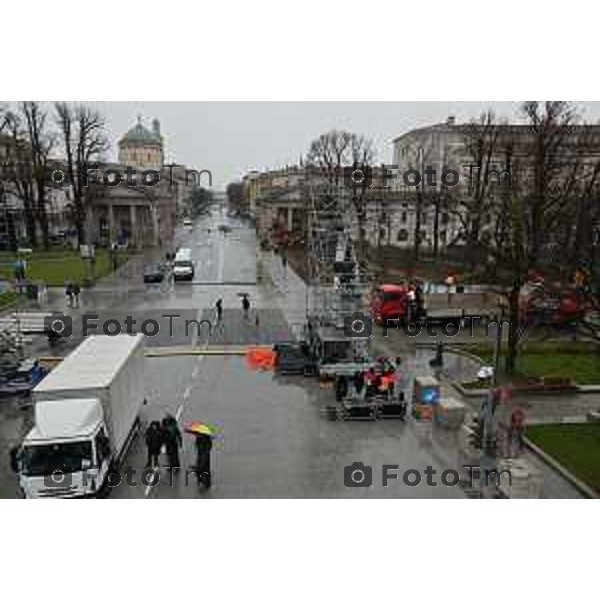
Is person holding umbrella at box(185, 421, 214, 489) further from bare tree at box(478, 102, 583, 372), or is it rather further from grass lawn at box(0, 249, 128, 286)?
grass lawn at box(0, 249, 128, 286)

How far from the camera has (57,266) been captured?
5003 centimetres

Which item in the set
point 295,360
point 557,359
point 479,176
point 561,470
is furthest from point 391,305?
point 479,176

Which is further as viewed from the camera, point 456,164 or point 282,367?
point 456,164

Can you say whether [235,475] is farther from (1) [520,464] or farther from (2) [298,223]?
(2) [298,223]

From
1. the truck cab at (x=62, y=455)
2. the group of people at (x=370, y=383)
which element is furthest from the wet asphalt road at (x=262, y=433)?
the truck cab at (x=62, y=455)

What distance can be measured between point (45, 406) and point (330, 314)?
36.3ft

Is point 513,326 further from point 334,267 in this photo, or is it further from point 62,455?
point 62,455

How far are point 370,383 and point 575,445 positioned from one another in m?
5.91

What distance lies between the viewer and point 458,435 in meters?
15.7

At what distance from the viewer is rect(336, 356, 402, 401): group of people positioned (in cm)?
1788

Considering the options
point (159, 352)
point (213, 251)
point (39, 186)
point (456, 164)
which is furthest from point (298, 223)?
point (159, 352)

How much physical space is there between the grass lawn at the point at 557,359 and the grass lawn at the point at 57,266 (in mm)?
30424

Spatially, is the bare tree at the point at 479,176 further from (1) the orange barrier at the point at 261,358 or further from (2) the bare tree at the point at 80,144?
(2) the bare tree at the point at 80,144

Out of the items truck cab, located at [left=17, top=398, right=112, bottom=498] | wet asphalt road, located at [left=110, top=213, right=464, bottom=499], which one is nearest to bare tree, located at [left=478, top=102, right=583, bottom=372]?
wet asphalt road, located at [left=110, top=213, right=464, bottom=499]
